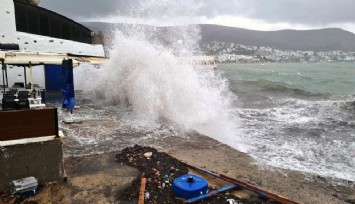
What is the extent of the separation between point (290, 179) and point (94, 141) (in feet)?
17.6

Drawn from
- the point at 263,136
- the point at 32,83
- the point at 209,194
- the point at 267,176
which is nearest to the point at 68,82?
the point at 32,83

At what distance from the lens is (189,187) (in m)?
4.81

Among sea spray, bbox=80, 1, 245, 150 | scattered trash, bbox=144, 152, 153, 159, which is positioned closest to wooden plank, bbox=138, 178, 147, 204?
scattered trash, bbox=144, 152, 153, 159

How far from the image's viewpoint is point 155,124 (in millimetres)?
10555

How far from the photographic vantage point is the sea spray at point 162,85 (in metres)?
11.8

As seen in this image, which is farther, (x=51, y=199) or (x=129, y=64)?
(x=129, y=64)

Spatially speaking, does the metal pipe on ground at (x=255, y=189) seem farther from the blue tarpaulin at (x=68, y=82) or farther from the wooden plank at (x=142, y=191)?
the blue tarpaulin at (x=68, y=82)

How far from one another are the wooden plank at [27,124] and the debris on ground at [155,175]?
5.63ft

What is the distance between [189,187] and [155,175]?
3.75 feet

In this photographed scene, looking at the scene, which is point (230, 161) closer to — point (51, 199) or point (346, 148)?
point (51, 199)

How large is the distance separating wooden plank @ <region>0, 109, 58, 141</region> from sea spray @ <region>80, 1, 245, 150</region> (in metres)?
6.22

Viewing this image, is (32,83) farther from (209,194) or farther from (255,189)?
(255,189)

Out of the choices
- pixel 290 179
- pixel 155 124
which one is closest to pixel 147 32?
pixel 155 124

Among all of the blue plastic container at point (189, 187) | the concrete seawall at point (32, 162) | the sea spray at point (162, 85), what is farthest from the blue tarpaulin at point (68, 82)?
the blue plastic container at point (189, 187)
